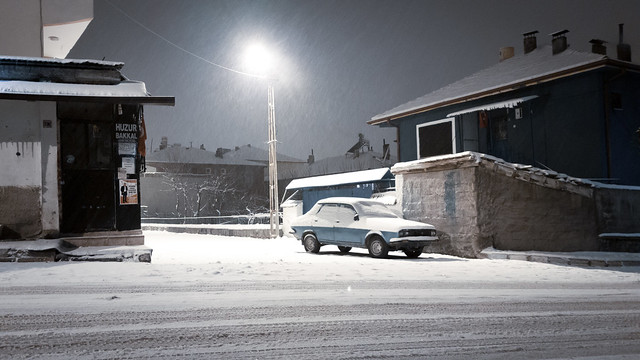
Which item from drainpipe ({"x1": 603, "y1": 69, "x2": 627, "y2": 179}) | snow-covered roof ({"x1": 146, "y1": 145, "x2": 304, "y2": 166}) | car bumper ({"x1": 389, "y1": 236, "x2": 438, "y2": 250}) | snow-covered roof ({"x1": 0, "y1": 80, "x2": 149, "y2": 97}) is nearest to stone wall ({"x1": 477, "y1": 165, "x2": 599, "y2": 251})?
car bumper ({"x1": 389, "y1": 236, "x2": 438, "y2": 250})

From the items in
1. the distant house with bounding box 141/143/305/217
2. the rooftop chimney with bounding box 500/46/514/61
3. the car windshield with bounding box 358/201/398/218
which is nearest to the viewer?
the car windshield with bounding box 358/201/398/218

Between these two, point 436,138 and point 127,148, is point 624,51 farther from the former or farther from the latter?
point 127,148

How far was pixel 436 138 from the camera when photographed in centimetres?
2402

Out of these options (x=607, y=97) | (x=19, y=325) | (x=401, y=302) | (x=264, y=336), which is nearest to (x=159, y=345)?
(x=264, y=336)

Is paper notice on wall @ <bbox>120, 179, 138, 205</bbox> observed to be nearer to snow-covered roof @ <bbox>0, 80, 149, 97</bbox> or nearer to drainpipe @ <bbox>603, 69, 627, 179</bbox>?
snow-covered roof @ <bbox>0, 80, 149, 97</bbox>

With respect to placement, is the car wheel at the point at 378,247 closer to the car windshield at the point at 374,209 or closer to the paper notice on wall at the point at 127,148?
the car windshield at the point at 374,209

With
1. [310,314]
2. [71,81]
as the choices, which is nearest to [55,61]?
[71,81]

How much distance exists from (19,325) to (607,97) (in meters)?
18.5

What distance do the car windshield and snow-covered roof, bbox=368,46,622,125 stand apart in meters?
7.95

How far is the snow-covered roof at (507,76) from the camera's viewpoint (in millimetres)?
18062

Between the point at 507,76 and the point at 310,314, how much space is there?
701 inches

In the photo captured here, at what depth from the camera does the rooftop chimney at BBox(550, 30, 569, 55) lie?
21.0 metres

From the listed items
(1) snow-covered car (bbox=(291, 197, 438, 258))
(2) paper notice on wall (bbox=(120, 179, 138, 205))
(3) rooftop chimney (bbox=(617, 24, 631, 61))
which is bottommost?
(1) snow-covered car (bbox=(291, 197, 438, 258))

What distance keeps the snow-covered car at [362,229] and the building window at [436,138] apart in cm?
863
